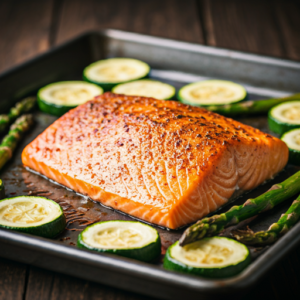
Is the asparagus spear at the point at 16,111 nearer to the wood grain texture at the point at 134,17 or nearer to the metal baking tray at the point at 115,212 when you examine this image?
the metal baking tray at the point at 115,212

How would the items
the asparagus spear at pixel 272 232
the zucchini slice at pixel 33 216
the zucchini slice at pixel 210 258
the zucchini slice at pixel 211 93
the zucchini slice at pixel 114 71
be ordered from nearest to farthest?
the zucchini slice at pixel 210 258 → the asparagus spear at pixel 272 232 → the zucchini slice at pixel 33 216 → the zucchini slice at pixel 211 93 → the zucchini slice at pixel 114 71

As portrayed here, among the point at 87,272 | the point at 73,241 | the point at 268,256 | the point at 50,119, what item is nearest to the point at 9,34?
the point at 50,119

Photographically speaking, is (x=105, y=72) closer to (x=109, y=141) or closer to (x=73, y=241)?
(x=109, y=141)

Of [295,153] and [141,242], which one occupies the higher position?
[295,153]

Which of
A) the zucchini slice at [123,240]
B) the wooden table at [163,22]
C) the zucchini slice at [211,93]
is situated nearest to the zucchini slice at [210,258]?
the zucchini slice at [123,240]

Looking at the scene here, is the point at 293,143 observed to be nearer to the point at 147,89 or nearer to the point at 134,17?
the point at 147,89
